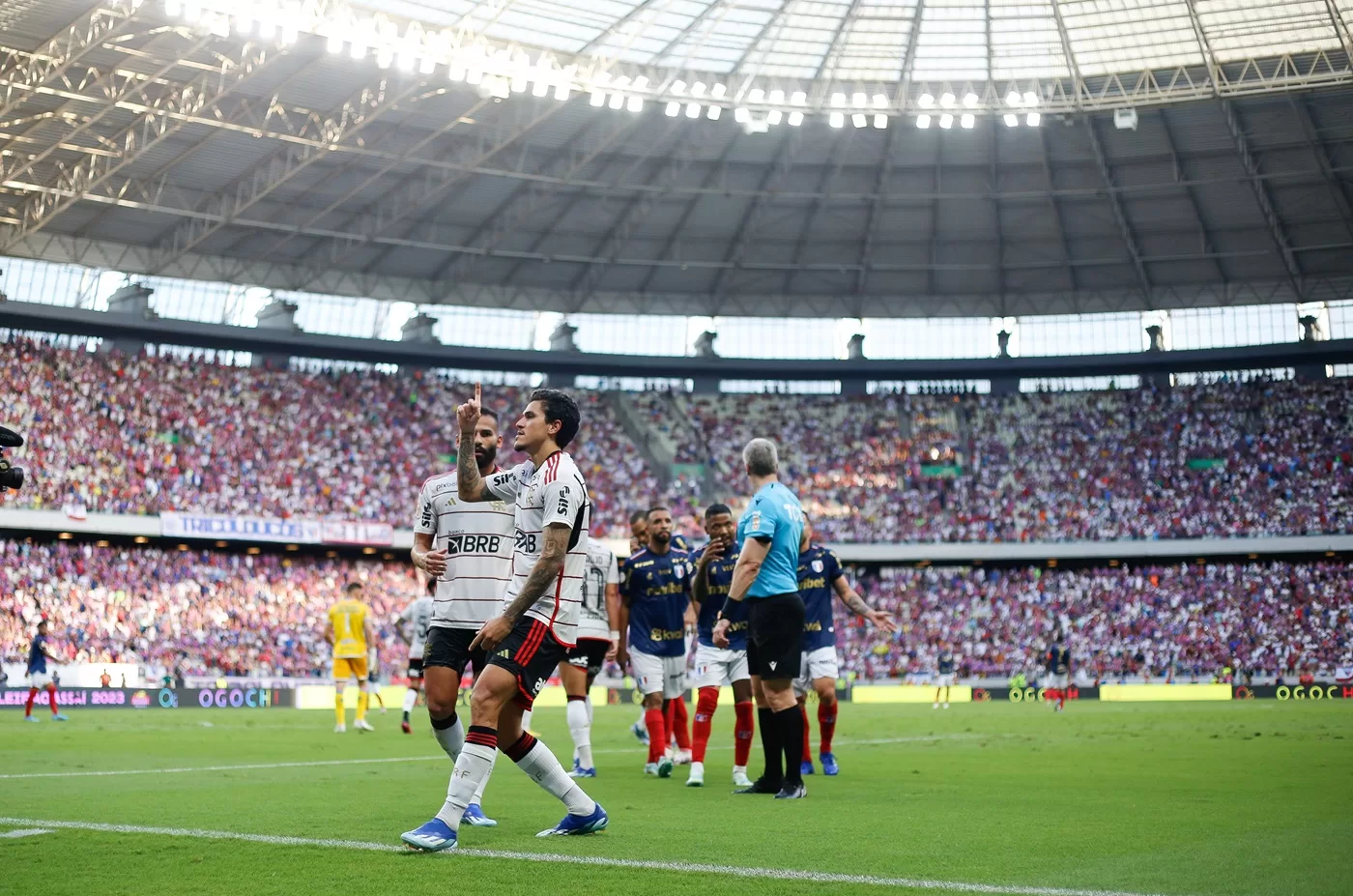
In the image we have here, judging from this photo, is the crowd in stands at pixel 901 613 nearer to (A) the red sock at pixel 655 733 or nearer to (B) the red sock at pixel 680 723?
(B) the red sock at pixel 680 723

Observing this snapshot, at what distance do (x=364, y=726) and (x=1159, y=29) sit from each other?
3035 cm

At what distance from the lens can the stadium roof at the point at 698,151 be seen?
37219 millimetres

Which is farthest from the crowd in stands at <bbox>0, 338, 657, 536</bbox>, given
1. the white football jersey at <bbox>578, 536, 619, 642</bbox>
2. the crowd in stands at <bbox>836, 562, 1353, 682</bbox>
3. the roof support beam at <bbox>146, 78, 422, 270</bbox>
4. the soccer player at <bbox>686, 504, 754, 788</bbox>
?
the soccer player at <bbox>686, 504, 754, 788</bbox>

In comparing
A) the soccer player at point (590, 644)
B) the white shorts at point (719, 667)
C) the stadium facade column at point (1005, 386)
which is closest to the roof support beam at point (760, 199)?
the stadium facade column at point (1005, 386)

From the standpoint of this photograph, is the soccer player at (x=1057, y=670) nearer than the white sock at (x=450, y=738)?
No

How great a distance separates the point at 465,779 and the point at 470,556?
227cm

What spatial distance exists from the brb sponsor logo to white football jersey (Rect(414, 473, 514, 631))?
1165 inches

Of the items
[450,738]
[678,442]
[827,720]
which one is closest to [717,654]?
[827,720]

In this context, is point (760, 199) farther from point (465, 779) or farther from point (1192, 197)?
point (465, 779)

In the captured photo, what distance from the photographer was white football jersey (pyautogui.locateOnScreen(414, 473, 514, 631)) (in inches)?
387

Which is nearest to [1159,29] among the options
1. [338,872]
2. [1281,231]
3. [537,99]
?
[1281,231]

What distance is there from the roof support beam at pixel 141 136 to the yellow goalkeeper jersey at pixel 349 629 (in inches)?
653

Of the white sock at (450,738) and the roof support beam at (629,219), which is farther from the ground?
the roof support beam at (629,219)

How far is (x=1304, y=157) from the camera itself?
46312 millimetres
